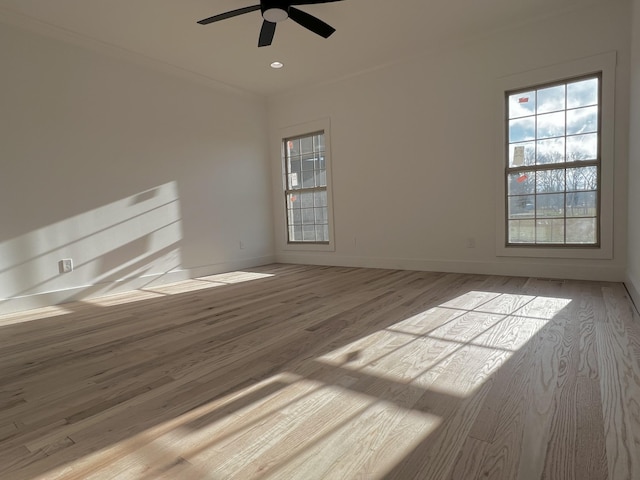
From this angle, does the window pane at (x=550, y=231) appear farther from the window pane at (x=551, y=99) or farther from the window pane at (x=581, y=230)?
the window pane at (x=551, y=99)

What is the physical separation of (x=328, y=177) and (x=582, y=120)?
3.16 meters

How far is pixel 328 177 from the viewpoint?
541 cm

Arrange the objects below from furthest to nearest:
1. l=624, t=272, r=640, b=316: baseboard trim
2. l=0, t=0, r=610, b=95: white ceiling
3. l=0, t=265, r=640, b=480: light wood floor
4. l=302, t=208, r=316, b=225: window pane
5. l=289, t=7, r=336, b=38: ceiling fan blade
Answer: l=302, t=208, r=316, b=225: window pane
l=0, t=0, r=610, b=95: white ceiling
l=289, t=7, r=336, b=38: ceiling fan blade
l=624, t=272, r=640, b=316: baseboard trim
l=0, t=265, r=640, b=480: light wood floor

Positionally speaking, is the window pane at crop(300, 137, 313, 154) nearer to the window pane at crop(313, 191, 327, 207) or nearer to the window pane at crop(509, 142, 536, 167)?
the window pane at crop(313, 191, 327, 207)

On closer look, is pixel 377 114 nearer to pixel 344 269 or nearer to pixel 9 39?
pixel 344 269

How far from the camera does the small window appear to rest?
5617 millimetres

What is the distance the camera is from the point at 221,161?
525 cm

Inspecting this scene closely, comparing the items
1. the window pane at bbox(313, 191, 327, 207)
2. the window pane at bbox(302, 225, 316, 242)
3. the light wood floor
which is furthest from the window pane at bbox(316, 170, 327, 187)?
the light wood floor

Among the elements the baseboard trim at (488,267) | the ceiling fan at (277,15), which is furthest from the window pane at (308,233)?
the ceiling fan at (277,15)

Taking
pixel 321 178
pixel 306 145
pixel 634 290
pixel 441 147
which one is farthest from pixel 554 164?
pixel 306 145

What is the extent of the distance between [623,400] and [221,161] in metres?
5.06

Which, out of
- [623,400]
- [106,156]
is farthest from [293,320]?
[106,156]

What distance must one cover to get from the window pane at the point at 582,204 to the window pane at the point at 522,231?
1.22 ft

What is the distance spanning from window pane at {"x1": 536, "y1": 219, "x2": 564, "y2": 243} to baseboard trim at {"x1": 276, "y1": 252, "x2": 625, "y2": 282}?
0.89ft
